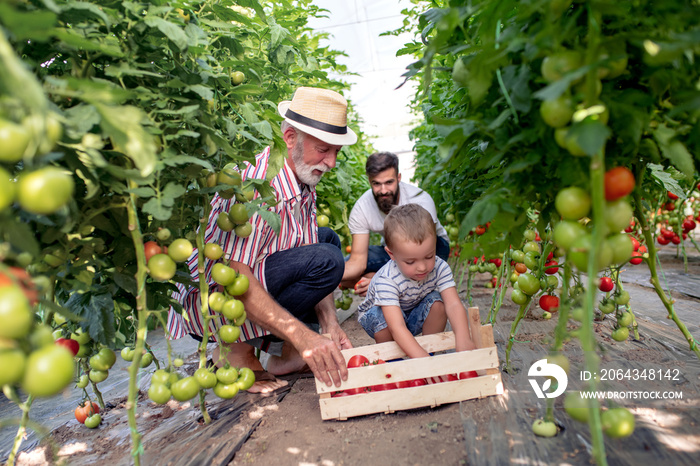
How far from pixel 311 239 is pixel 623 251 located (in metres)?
1.93

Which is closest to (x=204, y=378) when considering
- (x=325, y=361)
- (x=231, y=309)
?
(x=231, y=309)

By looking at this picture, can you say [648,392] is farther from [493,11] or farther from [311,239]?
[311,239]

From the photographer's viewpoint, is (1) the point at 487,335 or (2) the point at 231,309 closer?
(2) the point at 231,309

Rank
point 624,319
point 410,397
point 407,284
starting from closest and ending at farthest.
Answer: point 410,397
point 624,319
point 407,284

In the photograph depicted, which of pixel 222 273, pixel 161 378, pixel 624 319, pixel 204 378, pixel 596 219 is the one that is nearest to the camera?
pixel 596 219

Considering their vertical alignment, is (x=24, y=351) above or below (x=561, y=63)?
below

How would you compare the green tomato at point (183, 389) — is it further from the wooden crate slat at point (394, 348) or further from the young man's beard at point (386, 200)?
the young man's beard at point (386, 200)

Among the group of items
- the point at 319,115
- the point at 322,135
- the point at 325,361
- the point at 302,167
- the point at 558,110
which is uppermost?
the point at 319,115

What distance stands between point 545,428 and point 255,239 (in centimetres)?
137

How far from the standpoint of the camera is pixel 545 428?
1.32 m

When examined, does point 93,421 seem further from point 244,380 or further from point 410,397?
point 410,397

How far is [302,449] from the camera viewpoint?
1.55 meters

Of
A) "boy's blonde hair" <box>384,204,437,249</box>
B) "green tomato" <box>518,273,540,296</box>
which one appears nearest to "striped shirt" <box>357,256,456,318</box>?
"boy's blonde hair" <box>384,204,437,249</box>

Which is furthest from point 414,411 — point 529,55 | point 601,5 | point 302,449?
point 601,5
